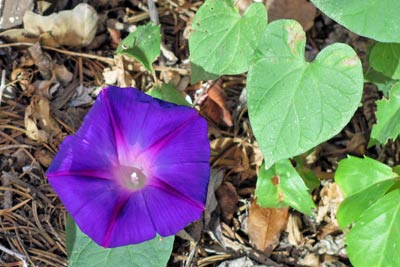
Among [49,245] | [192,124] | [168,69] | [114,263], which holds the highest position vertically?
[192,124]

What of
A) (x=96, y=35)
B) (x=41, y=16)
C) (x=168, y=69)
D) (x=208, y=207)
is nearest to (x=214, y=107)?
(x=168, y=69)

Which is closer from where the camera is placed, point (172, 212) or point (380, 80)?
point (172, 212)

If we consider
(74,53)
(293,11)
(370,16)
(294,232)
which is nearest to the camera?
(370,16)

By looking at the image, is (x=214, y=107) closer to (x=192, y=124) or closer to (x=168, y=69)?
(x=168, y=69)

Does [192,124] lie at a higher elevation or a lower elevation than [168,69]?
higher

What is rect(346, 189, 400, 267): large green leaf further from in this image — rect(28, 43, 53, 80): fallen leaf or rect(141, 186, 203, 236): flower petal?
rect(28, 43, 53, 80): fallen leaf

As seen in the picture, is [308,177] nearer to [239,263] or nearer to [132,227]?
[239,263]

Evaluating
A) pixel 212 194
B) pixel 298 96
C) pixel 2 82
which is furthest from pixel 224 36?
pixel 2 82

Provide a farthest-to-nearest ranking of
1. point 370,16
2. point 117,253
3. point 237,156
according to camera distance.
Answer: point 237,156
point 117,253
point 370,16
